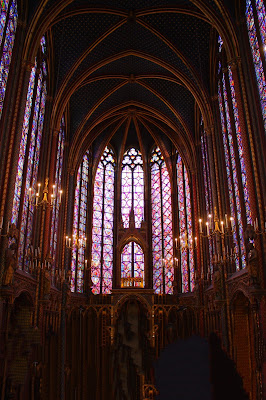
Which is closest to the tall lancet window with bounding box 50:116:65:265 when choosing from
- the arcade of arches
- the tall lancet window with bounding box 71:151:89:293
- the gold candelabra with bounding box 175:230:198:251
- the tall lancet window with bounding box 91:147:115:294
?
the arcade of arches

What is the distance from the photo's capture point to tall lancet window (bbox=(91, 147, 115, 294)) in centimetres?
2591

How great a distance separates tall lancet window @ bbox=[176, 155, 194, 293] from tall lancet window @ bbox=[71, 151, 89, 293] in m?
6.95

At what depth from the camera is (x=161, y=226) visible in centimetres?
2745

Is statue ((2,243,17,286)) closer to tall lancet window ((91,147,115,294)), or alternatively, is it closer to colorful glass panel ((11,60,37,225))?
colorful glass panel ((11,60,37,225))

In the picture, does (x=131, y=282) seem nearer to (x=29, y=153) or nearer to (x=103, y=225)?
(x=103, y=225)

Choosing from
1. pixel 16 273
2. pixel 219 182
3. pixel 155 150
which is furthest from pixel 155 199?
pixel 16 273

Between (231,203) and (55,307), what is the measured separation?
10.3 metres

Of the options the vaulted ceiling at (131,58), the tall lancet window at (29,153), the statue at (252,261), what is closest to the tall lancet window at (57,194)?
the vaulted ceiling at (131,58)

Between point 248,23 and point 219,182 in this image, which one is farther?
point 219,182

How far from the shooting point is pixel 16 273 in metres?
12.8

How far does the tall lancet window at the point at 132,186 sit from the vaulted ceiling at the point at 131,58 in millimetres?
4083

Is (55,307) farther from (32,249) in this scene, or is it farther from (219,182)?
(219,182)

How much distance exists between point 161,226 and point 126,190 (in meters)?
4.23

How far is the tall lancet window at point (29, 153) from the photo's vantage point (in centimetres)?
1452
